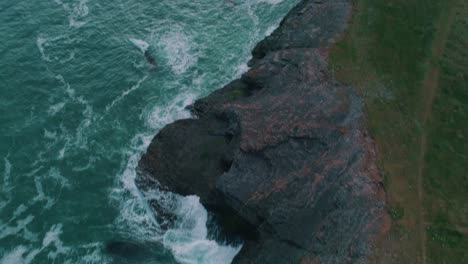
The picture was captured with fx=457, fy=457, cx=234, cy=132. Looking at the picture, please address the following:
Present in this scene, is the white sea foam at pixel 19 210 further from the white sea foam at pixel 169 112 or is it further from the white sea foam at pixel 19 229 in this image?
the white sea foam at pixel 169 112

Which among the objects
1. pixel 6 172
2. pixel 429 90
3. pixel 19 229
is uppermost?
pixel 429 90

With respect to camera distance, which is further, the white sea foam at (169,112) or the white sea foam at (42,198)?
the white sea foam at (169,112)

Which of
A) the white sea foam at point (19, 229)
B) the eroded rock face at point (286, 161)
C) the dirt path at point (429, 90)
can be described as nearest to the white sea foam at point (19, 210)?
the white sea foam at point (19, 229)

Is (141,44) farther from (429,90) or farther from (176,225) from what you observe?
(429,90)

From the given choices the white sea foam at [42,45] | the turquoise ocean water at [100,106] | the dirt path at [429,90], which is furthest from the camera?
the white sea foam at [42,45]

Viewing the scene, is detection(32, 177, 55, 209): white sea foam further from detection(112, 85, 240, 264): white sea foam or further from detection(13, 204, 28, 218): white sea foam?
detection(112, 85, 240, 264): white sea foam

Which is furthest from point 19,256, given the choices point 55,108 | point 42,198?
point 55,108

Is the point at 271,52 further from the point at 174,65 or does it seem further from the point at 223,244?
the point at 223,244
